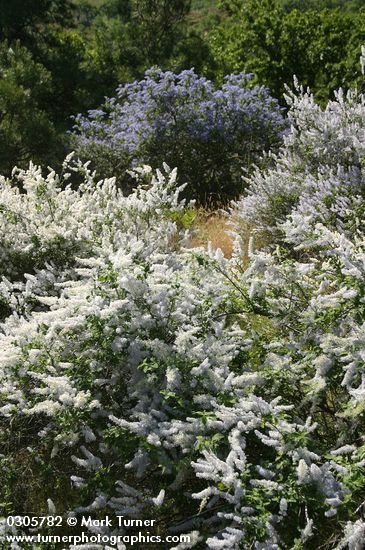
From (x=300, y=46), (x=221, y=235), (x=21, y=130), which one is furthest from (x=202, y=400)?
(x=300, y=46)

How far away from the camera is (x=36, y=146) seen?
27.5 ft

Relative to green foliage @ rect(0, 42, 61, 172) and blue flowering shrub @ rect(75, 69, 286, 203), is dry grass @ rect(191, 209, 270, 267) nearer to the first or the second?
blue flowering shrub @ rect(75, 69, 286, 203)

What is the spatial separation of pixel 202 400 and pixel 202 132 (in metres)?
5.28

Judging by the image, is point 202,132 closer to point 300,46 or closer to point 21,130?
point 21,130

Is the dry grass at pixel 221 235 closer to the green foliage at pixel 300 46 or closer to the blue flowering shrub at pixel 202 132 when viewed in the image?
the blue flowering shrub at pixel 202 132

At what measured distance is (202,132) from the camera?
7.24 m

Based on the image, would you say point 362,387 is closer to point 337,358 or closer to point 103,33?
point 337,358

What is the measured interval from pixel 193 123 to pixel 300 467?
575 cm

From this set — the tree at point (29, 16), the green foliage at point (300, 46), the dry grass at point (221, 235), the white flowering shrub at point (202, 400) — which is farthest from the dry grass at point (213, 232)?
the tree at point (29, 16)

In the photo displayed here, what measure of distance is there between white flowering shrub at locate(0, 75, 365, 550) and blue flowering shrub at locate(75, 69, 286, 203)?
4.19 meters

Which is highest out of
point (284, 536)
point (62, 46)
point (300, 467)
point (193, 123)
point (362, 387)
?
point (62, 46)

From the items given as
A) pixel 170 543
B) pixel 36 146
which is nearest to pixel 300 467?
pixel 170 543

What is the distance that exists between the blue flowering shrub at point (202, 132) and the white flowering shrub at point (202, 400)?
419 centimetres

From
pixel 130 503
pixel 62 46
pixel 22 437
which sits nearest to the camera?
pixel 130 503
